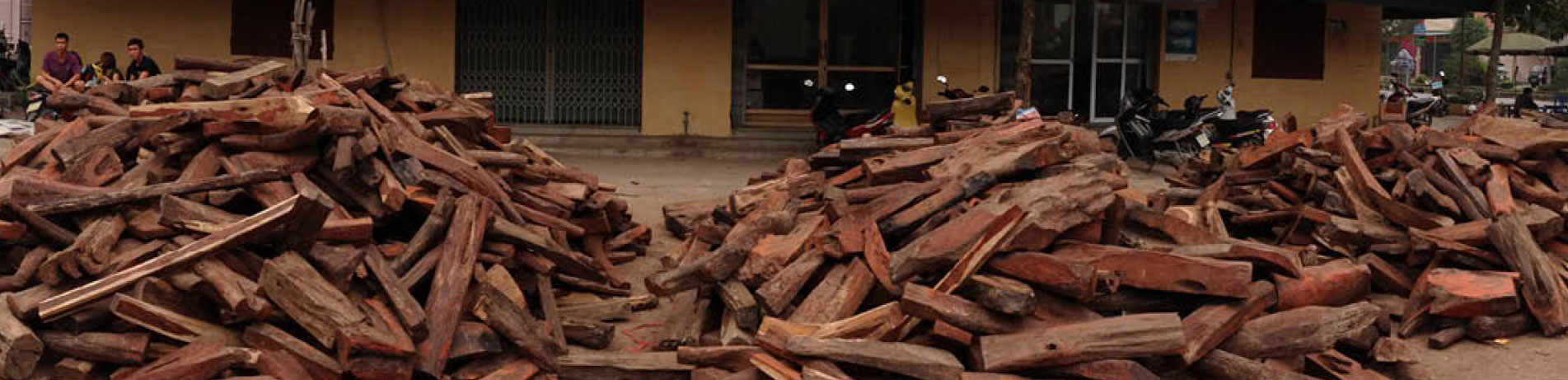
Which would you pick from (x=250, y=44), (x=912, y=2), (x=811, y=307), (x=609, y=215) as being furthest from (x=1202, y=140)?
(x=250, y=44)

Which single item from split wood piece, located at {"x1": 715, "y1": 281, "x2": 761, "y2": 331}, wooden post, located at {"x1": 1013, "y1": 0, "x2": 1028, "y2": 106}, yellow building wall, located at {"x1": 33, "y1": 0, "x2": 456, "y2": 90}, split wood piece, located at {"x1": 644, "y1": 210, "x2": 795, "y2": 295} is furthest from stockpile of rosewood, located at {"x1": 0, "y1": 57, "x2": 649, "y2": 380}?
yellow building wall, located at {"x1": 33, "y1": 0, "x2": 456, "y2": 90}

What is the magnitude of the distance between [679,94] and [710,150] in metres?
0.85

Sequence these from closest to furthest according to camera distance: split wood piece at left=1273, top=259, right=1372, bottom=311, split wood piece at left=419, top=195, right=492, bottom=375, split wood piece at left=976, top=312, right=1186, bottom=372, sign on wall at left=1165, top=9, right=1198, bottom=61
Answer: split wood piece at left=976, top=312, right=1186, bottom=372, split wood piece at left=419, top=195, right=492, bottom=375, split wood piece at left=1273, top=259, right=1372, bottom=311, sign on wall at left=1165, top=9, right=1198, bottom=61

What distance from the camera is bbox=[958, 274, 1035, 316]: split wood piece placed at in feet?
18.6

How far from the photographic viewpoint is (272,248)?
655cm

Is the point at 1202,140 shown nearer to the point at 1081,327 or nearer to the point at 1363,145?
the point at 1363,145

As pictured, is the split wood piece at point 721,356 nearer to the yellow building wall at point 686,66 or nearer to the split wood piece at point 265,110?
the split wood piece at point 265,110

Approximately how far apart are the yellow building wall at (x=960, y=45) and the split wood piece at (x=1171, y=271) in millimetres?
12216

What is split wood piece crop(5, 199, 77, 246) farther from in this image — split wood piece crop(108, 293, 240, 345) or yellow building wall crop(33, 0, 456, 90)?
yellow building wall crop(33, 0, 456, 90)

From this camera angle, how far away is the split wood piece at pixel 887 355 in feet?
18.2

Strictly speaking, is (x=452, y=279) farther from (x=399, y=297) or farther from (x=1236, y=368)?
(x=1236, y=368)

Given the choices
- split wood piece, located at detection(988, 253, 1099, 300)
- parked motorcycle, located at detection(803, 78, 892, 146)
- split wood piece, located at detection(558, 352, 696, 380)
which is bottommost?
split wood piece, located at detection(558, 352, 696, 380)

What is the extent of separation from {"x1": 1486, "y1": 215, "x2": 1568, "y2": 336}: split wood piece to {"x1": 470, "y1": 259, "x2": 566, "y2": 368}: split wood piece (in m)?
4.95

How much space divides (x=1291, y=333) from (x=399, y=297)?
369cm
